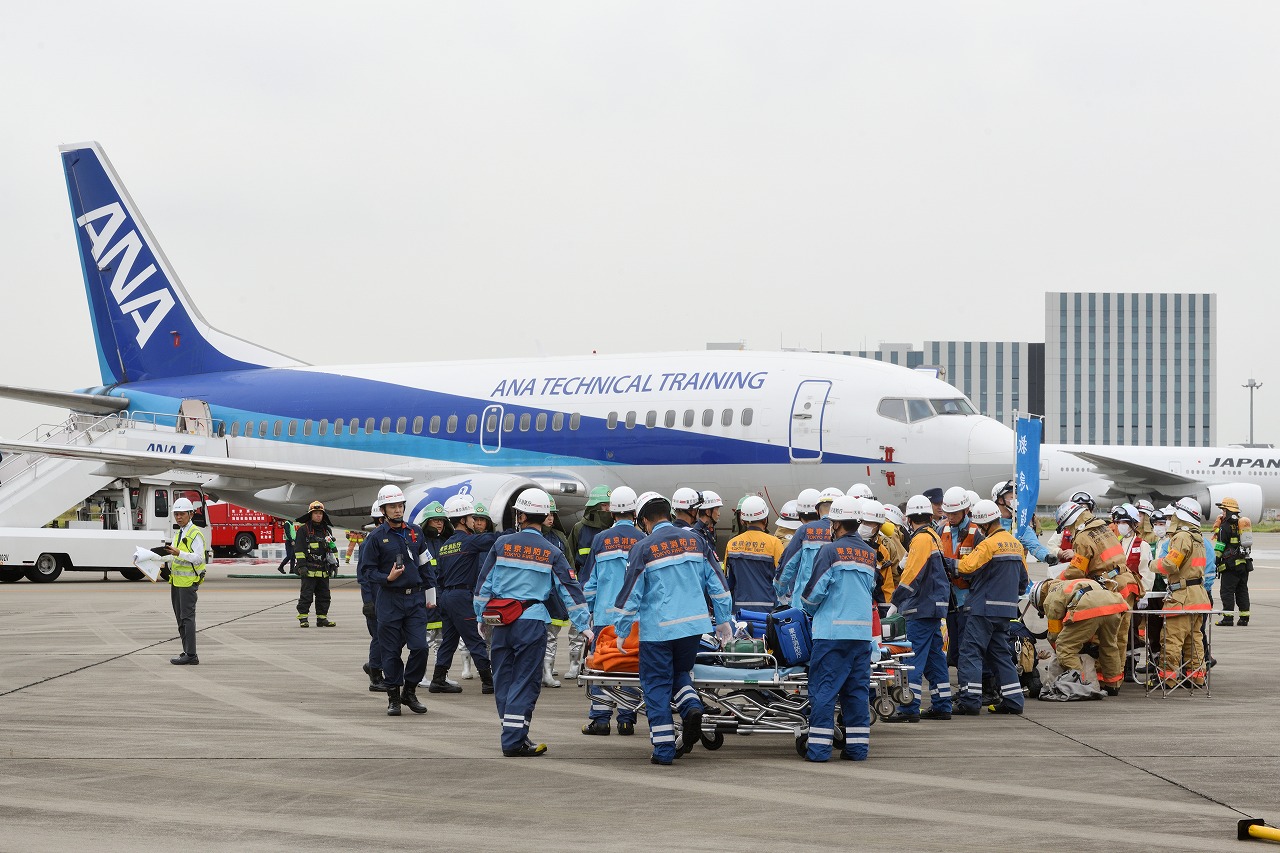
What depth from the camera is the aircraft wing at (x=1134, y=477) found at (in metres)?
57.7

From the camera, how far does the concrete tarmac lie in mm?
7520

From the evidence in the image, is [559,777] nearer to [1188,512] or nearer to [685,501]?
[685,501]

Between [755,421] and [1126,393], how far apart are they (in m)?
141

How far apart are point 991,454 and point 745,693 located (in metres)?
11.6

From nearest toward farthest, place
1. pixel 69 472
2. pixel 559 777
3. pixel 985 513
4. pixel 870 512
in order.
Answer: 1. pixel 559 777
2. pixel 870 512
3. pixel 985 513
4. pixel 69 472

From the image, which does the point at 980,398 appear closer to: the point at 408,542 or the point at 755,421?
the point at 755,421

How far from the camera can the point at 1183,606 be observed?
1338 centimetres

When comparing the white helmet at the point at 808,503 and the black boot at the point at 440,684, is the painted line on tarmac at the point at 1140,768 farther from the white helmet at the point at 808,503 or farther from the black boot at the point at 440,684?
the black boot at the point at 440,684

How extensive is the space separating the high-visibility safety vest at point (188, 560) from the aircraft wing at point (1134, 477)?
157 feet

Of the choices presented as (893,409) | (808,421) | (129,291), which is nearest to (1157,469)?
(893,409)

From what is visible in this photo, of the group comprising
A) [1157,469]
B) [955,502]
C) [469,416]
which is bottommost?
[955,502]

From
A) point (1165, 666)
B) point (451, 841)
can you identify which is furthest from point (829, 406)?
point (451, 841)

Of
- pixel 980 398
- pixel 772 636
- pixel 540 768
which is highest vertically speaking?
pixel 980 398

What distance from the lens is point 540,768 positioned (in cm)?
957
